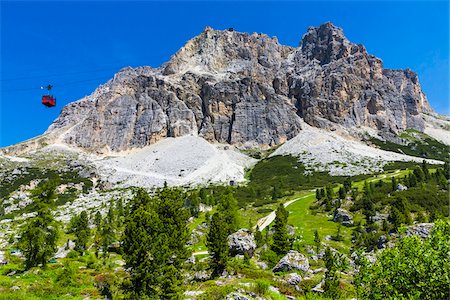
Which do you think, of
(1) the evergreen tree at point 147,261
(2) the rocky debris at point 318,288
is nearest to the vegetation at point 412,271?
(2) the rocky debris at point 318,288

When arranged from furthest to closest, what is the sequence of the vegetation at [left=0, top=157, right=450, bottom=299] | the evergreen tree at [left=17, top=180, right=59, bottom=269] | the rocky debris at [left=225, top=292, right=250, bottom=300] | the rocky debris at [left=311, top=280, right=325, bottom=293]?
the evergreen tree at [left=17, top=180, right=59, bottom=269]
the rocky debris at [left=311, top=280, right=325, bottom=293]
the rocky debris at [left=225, top=292, right=250, bottom=300]
the vegetation at [left=0, top=157, right=450, bottom=299]

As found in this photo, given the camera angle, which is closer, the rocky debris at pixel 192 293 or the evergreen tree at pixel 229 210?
the rocky debris at pixel 192 293

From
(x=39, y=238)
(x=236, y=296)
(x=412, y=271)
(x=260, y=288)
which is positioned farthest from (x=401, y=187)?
(x=39, y=238)

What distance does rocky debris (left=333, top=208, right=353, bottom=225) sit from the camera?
74312mm

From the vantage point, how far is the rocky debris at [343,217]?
244 ft

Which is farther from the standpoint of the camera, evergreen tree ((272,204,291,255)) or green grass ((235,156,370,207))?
green grass ((235,156,370,207))

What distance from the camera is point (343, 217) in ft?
249

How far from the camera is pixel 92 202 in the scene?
406 ft

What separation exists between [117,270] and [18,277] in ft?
34.0

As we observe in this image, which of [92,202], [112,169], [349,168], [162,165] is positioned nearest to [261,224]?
[92,202]

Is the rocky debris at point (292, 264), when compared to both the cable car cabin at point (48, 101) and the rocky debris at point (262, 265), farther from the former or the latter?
the cable car cabin at point (48, 101)

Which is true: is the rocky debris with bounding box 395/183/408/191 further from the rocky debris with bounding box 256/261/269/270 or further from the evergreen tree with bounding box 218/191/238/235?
the rocky debris with bounding box 256/261/269/270

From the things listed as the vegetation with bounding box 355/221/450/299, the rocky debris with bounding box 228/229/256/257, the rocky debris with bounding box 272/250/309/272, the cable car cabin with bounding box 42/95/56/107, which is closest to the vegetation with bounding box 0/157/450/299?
the vegetation with bounding box 355/221/450/299

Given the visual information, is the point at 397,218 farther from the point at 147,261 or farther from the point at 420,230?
the point at 147,261
